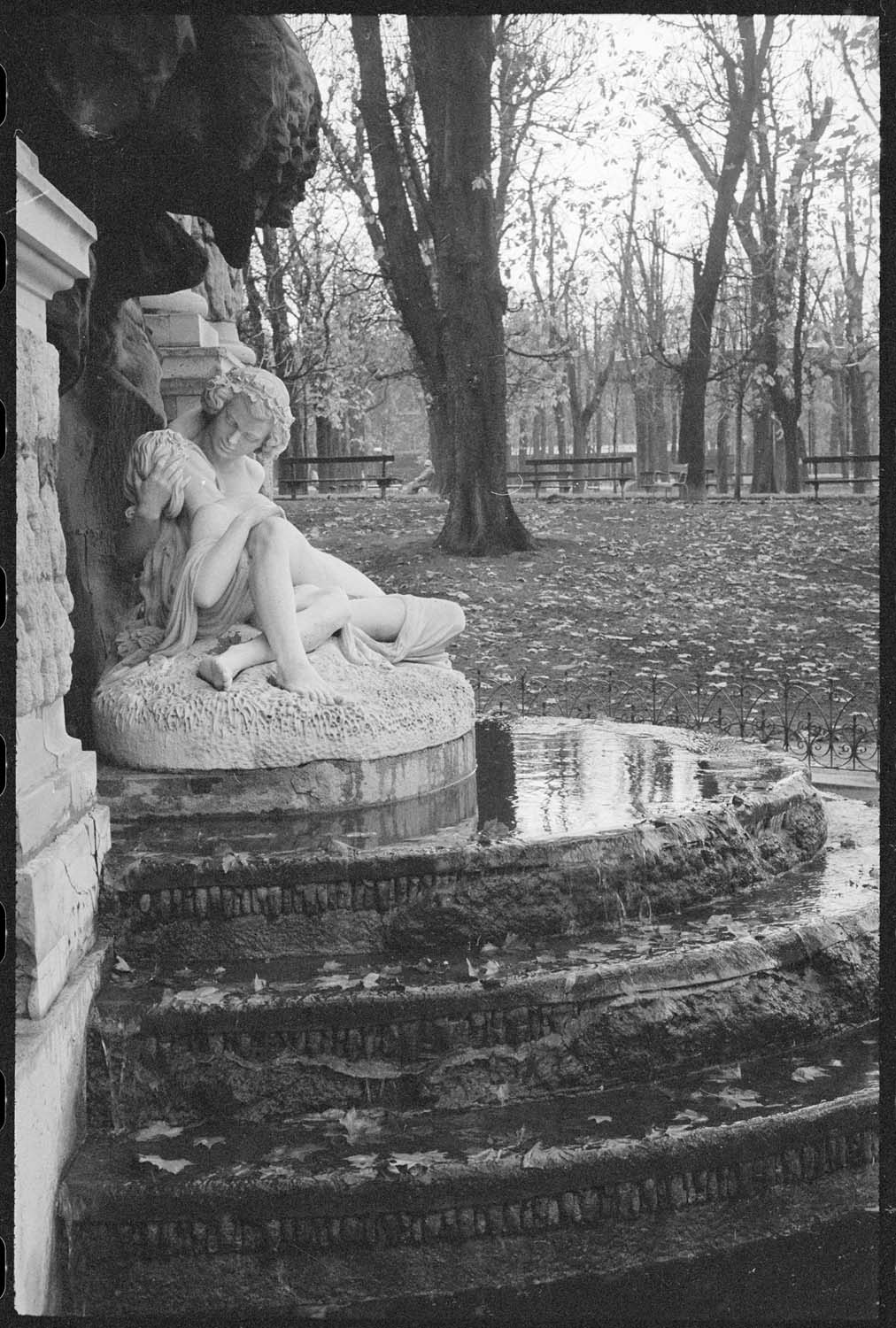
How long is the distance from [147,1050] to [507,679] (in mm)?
8274

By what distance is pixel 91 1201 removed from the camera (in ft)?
11.3

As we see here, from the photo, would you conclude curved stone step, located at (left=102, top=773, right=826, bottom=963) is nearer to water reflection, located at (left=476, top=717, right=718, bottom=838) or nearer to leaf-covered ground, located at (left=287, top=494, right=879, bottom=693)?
water reflection, located at (left=476, top=717, right=718, bottom=838)

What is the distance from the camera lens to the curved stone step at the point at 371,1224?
3.42 metres

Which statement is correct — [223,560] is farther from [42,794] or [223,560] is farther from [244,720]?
[42,794]

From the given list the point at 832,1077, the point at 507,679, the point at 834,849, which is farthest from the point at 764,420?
the point at 832,1077

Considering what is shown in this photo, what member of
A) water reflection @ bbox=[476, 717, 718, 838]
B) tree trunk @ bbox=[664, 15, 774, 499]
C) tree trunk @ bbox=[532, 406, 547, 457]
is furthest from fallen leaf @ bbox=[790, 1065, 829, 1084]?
tree trunk @ bbox=[532, 406, 547, 457]

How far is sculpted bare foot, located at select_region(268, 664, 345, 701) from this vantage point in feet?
16.7

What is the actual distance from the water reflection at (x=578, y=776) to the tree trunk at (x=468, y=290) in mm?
7267

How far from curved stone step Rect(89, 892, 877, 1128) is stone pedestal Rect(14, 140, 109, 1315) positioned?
0.20 meters

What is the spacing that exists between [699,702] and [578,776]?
5.41 metres

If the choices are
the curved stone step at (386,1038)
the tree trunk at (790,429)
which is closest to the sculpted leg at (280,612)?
the curved stone step at (386,1038)

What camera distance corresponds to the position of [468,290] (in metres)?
14.2

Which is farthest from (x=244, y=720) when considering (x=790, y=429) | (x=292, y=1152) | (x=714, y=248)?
(x=790, y=429)

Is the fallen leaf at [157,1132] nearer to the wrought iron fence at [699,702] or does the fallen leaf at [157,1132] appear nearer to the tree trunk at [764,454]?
the wrought iron fence at [699,702]
